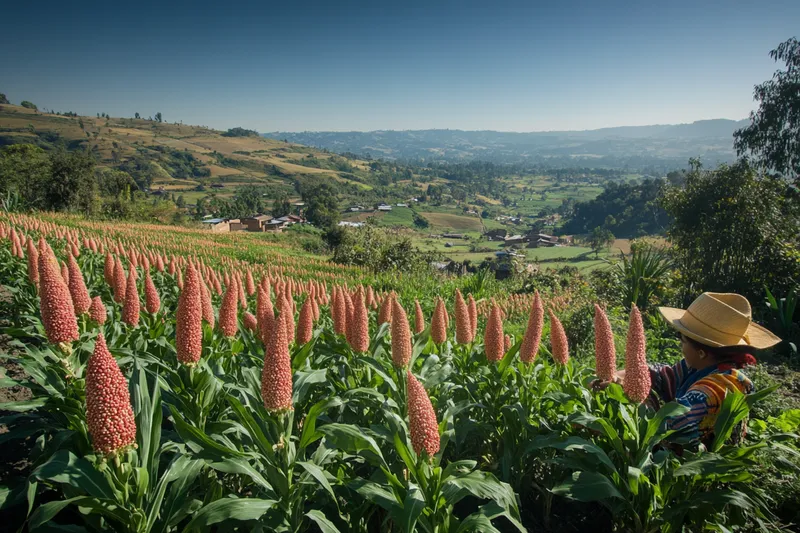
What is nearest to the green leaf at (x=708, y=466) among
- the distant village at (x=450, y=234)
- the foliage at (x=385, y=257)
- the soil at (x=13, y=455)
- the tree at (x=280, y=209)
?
the soil at (x=13, y=455)

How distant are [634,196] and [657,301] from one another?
12647 cm

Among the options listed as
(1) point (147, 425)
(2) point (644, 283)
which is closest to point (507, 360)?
(1) point (147, 425)

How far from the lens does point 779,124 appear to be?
18.9 metres

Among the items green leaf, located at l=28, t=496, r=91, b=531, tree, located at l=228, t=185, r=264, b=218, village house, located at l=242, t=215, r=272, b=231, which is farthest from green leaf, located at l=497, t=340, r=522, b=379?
tree, located at l=228, t=185, r=264, b=218

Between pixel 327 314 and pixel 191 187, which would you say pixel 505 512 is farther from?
pixel 191 187

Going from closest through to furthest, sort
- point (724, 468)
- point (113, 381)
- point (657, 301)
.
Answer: point (113, 381) < point (724, 468) < point (657, 301)

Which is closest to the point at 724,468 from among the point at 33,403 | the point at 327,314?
the point at 33,403

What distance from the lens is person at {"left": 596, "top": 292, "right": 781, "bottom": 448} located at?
322cm

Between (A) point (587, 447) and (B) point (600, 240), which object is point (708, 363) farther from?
(B) point (600, 240)

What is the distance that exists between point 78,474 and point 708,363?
454cm

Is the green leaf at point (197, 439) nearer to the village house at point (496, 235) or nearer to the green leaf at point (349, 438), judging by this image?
the green leaf at point (349, 438)

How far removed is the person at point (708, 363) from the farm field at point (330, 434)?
0.89 feet

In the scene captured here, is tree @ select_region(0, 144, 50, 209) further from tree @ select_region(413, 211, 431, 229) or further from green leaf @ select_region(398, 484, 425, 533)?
tree @ select_region(413, 211, 431, 229)

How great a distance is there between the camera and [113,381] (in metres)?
1.92
